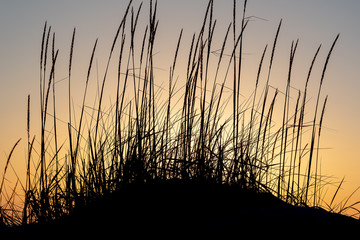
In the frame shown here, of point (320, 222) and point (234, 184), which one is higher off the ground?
point (234, 184)

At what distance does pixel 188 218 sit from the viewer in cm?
186

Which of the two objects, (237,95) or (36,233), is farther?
(237,95)

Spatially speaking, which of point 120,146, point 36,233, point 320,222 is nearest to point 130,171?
point 120,146

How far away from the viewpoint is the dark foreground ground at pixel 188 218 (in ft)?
4.72

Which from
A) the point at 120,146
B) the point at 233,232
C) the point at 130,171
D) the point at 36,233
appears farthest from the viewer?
the point at 120,146

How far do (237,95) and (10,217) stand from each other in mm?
1279

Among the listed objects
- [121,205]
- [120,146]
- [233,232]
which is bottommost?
[233,232]

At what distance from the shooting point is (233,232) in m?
1.44

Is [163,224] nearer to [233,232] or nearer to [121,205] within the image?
[121,205]

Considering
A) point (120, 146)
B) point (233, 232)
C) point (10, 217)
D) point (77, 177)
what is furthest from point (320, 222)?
point (10, 217)

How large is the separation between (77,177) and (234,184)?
78 cm

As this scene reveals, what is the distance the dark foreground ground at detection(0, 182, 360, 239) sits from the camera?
1.44 metres

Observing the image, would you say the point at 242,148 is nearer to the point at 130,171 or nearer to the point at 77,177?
the point at 130,171

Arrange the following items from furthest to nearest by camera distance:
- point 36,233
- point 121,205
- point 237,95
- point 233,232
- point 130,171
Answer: point 237,95, point 130,171, point 121,205, point 36,233, point 233,232
